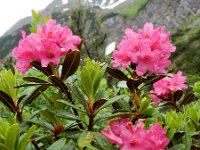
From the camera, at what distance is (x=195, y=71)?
40.5 feet

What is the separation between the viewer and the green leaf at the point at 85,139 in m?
1.20

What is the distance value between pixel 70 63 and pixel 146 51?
0.92ft

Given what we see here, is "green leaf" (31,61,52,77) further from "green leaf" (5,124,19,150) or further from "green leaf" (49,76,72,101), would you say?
"green leaf" (5,124,19,150)

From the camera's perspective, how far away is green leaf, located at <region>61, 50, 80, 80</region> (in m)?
1.44

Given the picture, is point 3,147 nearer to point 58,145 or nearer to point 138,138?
point 58,145

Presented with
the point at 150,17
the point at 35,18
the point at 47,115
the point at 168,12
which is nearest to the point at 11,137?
the point at 47,115

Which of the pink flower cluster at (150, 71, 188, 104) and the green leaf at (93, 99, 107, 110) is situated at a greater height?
the green leaf at (93, 99, 107, 110)

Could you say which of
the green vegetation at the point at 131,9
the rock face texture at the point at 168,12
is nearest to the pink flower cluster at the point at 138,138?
the rock face texture at the point at 168,12

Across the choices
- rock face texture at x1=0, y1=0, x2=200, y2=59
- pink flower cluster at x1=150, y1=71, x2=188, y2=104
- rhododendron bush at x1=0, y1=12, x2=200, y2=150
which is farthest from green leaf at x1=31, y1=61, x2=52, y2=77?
rock face texture at x1=0, y1=0, x2=200, y2=59

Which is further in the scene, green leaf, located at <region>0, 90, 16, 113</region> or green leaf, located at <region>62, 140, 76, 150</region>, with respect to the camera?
green leaf, located at <region>0, 90, 16, 113</region>

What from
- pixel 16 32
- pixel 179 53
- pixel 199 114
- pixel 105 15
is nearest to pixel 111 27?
pixel 105 15

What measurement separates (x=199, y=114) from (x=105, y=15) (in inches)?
2224

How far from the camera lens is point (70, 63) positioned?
1.45 metres

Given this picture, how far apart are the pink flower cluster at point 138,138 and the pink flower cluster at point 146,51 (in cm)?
36
